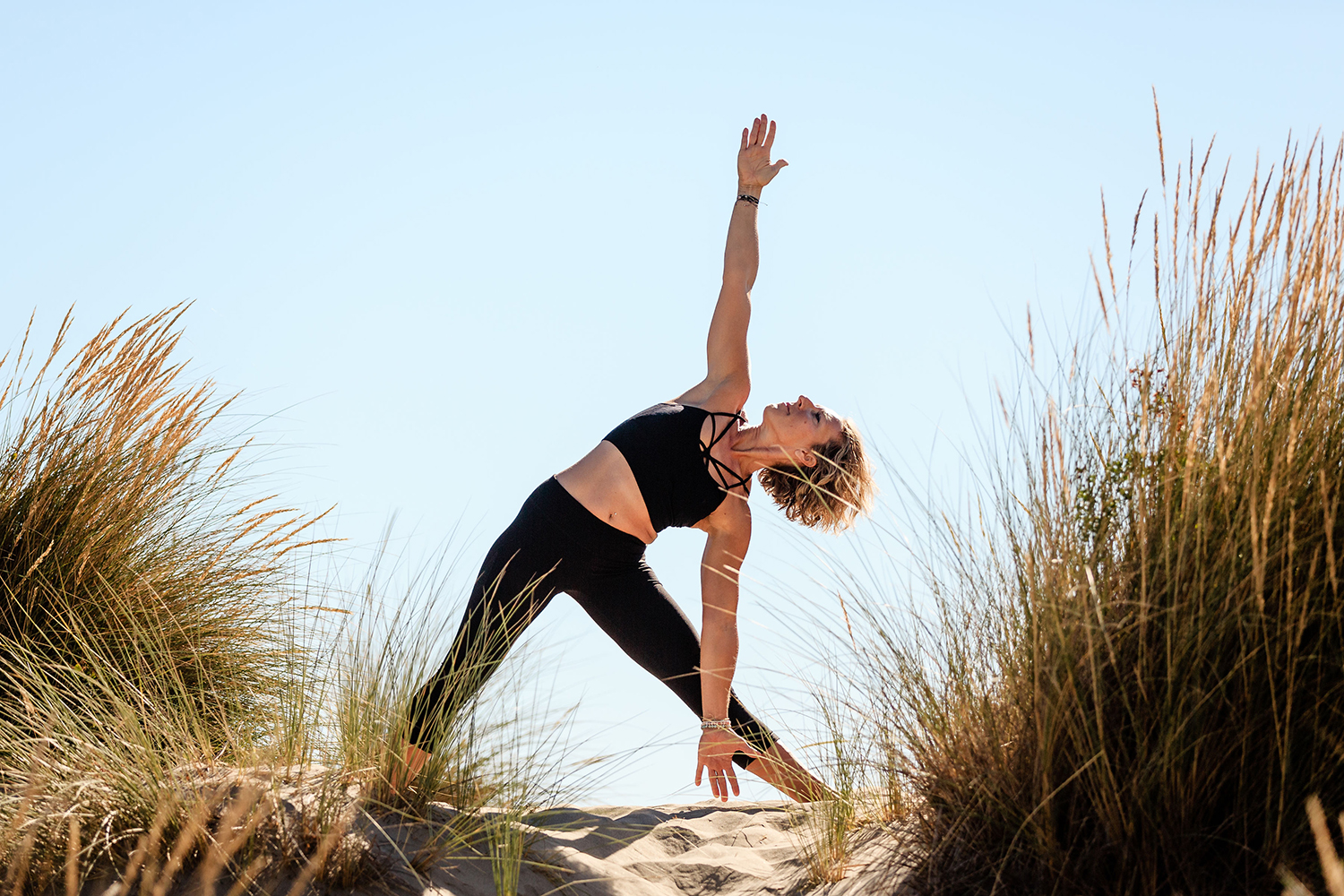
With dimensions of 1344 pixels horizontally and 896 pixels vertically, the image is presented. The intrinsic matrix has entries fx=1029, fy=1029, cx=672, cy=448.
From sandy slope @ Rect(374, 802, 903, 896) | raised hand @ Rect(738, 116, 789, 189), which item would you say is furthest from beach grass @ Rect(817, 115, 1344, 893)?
raised hand @ Rect(738, 116, 789, 189)

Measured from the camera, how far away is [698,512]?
3.36 metres

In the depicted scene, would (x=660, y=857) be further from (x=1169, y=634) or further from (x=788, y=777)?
(x=1169, y=634)

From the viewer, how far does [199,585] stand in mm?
3416

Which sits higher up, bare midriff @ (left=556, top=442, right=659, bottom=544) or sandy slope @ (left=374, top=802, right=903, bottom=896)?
bare midriff @ (left=556, top=442, right=659, bottom=544)

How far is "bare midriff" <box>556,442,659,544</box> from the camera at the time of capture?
3.26 m

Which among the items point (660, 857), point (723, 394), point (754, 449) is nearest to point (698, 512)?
point (754, 449)

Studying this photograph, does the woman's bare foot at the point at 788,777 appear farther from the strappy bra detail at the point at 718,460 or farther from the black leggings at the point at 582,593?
the strappy bra detail at the point at 718,460

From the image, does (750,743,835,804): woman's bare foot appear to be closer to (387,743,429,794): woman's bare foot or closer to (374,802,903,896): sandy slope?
(374,802,903,896): sandy slope

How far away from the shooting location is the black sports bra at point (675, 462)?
10.7 ft

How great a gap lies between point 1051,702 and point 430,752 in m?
1.50

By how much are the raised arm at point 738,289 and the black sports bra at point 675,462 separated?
0.35 ft

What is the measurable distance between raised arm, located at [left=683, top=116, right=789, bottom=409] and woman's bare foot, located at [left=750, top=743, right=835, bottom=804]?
113cm

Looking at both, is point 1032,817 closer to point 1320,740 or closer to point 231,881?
point 1320,740

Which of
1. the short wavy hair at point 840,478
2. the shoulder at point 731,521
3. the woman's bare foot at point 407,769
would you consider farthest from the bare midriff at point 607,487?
the woman's bare foot at point 407,769
